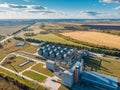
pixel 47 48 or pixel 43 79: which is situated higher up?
pixel 47 48

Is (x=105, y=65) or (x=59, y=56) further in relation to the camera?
(x=59, y=56)

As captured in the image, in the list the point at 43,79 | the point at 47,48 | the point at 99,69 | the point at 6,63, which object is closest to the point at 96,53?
the point at 99,69

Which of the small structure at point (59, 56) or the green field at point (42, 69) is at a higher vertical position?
the small structure at point (59, 56)

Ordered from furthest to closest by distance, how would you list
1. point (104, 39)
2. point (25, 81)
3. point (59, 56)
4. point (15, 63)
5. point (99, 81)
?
point (104, 39) < point (59, 56) < point (15, 63) < point (25, 81) < point (99, 81)

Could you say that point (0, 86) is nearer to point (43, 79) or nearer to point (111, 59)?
point (43, 79)

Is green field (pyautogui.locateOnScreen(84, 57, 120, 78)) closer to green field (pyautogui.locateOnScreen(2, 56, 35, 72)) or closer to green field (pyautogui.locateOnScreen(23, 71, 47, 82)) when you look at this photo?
green field (pyautogui.locateOnScreen(23, 71, 47, 82))

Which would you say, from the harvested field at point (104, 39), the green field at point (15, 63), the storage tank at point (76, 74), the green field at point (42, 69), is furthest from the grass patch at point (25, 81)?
the harvested field at point (104, 39)

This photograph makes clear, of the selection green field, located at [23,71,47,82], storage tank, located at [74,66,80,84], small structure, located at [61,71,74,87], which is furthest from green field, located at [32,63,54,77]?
storage tank, located at [74,66,80,84]

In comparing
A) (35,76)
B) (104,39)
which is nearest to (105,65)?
(35,76)

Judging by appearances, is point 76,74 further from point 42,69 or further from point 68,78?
point 42,69

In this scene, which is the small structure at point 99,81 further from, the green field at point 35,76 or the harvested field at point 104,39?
the harvested field at point 104,39

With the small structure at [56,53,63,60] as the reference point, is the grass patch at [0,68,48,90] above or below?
below
